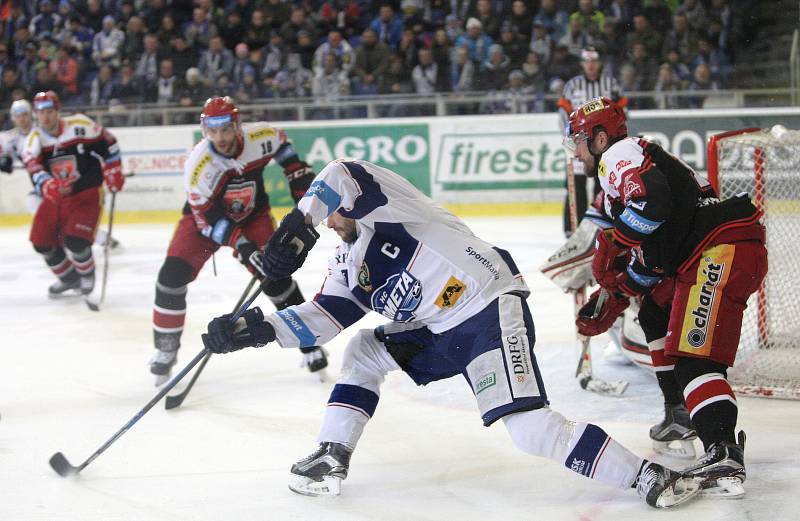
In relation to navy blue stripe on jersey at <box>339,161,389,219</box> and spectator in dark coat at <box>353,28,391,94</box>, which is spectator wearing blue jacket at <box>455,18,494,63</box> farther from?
navy blue stripe on jersey at <box>339,161,389,219</box>

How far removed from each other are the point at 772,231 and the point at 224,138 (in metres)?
2.49

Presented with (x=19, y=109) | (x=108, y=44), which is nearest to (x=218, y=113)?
(x=19, y=109)

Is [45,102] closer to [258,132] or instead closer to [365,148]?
[258,132]

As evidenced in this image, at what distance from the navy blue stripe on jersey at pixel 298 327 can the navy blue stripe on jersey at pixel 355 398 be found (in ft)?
0.57

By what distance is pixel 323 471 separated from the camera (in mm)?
3090

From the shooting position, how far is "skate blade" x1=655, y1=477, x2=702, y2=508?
2.78 meters

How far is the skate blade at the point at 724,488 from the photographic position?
2877mm

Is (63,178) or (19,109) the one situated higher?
(19,109)

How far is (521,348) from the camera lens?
2855 mm

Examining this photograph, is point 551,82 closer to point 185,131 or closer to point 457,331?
point 185,131

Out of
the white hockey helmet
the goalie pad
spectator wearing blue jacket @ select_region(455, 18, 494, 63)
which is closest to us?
the goalie pad

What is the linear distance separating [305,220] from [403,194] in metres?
0.29

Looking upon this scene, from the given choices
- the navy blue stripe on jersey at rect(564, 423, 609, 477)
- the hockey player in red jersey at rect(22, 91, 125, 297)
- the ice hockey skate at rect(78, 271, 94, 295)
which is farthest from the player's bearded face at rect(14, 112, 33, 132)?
the navy blue stripe on jersey at rect(564, 423, 609, 477)

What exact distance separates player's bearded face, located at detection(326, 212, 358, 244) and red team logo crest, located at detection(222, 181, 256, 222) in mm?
1619
